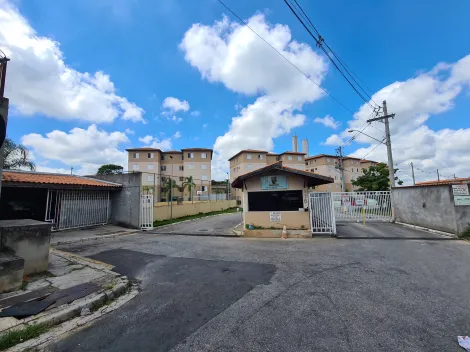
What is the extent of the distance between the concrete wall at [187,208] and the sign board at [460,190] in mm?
17768

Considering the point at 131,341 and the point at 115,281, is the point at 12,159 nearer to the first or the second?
the point at 115,281

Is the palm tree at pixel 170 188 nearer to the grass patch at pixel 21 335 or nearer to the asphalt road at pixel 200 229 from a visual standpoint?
the asphalt road at pixel 200 229

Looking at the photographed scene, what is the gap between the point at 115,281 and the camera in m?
4.89

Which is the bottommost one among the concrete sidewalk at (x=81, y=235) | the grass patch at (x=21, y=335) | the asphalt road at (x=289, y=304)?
the asphalt road at (x=289, y=304)

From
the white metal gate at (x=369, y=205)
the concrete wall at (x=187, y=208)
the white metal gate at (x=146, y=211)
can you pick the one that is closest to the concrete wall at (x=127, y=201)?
the white metal gate at (x=146, y=211)

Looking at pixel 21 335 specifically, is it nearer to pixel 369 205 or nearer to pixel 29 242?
pixel 29 242

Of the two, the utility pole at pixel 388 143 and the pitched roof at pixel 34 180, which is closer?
the pitched roof at pixel 34 180

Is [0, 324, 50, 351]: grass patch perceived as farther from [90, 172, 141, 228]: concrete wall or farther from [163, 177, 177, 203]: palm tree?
[163, 177, 177, 203]: palm tree

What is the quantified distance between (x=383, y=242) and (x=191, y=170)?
42751 millimetres

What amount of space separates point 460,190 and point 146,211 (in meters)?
16.8

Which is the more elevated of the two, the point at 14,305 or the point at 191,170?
the point at 191,170

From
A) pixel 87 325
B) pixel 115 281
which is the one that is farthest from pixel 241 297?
pixel 115 281

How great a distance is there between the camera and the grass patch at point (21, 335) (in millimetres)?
2854

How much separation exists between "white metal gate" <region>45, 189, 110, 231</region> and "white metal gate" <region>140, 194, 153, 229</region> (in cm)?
289
